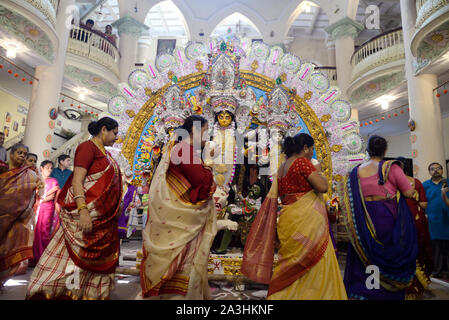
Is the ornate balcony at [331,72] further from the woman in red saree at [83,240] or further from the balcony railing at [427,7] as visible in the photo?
the woman in red saree at [83,240]

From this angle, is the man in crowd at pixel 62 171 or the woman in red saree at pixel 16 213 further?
the man in crowd at pixel 62 171

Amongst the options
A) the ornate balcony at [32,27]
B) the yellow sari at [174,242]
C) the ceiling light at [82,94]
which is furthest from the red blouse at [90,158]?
the ceiling light at [82,94]

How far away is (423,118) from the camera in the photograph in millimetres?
6324

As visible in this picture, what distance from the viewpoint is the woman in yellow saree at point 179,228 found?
73.3 inches

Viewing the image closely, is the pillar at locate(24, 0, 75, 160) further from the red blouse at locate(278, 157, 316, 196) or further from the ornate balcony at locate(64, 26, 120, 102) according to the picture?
the red blouse at locate(278, 157, 316, 196)

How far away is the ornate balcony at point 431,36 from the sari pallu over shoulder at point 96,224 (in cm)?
646

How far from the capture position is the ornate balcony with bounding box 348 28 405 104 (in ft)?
27.7

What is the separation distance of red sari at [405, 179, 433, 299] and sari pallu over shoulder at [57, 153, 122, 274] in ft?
8.74

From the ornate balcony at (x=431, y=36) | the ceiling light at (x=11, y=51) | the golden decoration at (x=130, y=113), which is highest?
the ornate balcony at (x=431, y=36)

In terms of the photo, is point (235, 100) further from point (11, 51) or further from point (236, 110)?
point (11, 51)

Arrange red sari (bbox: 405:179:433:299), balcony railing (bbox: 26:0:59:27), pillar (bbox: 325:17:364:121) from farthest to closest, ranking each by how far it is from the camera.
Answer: pillar (bbox: 325:17:364:121) → balcony railing (bbox: 26:0:59:27) → red sari (bbox: 405:179:433:299)

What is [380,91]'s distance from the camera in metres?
9.33

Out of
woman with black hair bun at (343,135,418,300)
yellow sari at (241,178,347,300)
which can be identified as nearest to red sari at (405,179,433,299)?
woman with black hair bun at (343,135,418,300)

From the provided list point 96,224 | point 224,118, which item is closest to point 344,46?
point 224,118
